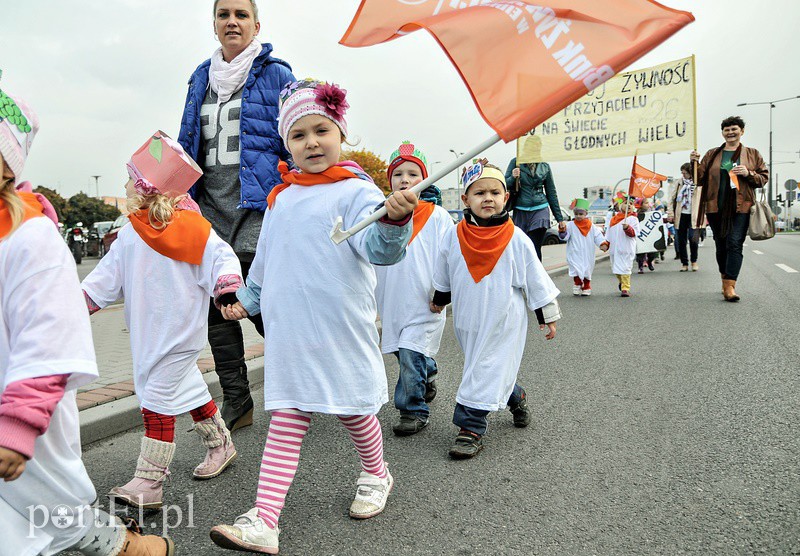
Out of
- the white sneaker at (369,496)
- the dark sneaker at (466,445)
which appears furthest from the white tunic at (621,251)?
the white sneaker at (369,496)

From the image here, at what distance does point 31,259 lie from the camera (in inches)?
67.4

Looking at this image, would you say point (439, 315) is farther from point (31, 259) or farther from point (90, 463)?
point (31, 259)

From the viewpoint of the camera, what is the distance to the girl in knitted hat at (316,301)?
Answer: 250cm

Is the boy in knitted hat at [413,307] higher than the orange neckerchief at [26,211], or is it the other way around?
the orange neckerchief at [26,211]

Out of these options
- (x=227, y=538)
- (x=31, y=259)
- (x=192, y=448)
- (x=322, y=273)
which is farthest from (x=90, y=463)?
(x=31, y=259)

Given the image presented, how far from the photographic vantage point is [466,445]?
341 centimetres

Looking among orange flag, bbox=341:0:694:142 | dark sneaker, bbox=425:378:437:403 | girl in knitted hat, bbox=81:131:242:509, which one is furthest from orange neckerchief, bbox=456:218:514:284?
orange flag, bbox=341:0:694:142

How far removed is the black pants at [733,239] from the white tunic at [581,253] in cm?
214

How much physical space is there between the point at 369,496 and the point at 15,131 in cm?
181

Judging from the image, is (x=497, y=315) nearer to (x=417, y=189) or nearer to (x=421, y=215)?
(x=421, y=215)

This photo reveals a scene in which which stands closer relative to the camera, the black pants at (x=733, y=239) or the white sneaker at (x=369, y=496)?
the white sneaker at (x=369, y=496)

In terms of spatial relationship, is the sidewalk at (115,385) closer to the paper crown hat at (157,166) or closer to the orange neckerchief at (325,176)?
the paper crown hat at (157,166)

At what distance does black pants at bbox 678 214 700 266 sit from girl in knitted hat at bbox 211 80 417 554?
1276cm

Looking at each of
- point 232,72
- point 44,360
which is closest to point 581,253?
point 232,72
